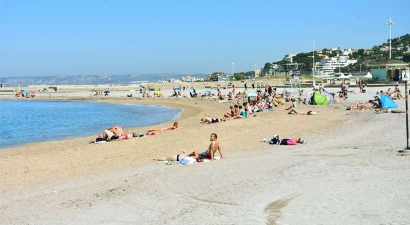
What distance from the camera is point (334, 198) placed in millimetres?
7395

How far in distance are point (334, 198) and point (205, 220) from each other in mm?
2151

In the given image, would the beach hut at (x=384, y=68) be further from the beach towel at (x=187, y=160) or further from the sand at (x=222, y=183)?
the beach towel at (x=187, y=160)

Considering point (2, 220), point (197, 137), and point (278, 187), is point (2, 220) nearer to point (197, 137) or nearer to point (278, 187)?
point (278, 187)

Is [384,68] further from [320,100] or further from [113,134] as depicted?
[113,134]

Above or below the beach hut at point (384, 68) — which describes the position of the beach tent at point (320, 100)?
below

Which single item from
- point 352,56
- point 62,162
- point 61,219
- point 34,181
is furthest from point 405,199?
point 352,56

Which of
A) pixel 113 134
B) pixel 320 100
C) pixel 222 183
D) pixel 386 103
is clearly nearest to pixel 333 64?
pixel 320 100

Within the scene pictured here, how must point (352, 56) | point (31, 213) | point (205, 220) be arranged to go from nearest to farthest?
point (205, 220), point (31, 213), point (352, 56)

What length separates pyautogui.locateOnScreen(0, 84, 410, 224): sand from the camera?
688 centimetres

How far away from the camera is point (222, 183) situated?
9.05m

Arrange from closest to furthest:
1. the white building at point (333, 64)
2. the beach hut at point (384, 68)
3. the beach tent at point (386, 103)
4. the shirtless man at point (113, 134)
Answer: the shirtless man at point (113, 134) < the beach tent at point (386, 103) < the beach hut at point (384, 68) < the white building at point (333, 64)

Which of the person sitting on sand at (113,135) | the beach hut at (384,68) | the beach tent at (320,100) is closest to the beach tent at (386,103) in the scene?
the beach tent at (320,100)

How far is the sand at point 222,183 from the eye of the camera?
6.88m

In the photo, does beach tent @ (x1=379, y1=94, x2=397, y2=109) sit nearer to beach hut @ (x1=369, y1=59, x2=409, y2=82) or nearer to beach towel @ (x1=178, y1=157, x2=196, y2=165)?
beach towel @ (x1=178, y1=157, x2=196, y2=165)
